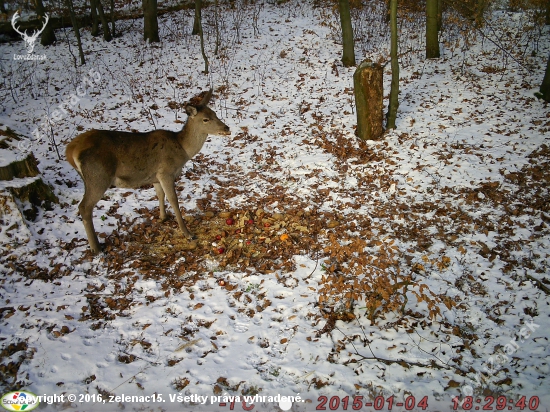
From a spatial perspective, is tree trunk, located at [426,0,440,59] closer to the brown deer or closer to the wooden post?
the wooden post

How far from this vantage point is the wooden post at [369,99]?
8.79 m

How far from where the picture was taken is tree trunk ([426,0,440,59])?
43.1 ft

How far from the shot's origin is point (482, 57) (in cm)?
1364

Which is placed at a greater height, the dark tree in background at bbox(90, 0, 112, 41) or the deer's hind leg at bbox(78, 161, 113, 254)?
the dark tree in background at bbox(90, 0, 112, 41)

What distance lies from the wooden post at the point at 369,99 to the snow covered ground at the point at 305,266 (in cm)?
43

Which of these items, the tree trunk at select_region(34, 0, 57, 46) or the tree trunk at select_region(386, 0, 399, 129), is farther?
the tree trunk at select_region(34, 0, 57, 46)

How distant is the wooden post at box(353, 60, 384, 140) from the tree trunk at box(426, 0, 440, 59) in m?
6.71

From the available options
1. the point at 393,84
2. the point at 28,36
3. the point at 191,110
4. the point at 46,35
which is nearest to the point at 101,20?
the point at 46,35

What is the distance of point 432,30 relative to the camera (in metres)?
13.6

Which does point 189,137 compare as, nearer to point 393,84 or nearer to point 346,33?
point 393,84

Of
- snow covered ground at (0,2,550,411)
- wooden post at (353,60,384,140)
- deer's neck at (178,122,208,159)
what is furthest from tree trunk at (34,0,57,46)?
wooden post at (353,60,384,140)

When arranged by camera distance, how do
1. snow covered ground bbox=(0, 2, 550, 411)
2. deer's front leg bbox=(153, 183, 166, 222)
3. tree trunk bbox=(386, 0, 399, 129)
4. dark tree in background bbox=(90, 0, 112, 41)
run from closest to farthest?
snow covered ground bbox=(0, 2, 550, 411) → deer's front leg bbox=(153, 183, 166, 222) → tree trunk bbox=(386, 0, 399, 129) → dark tree in background bbox=(90, 0, 112, 41)

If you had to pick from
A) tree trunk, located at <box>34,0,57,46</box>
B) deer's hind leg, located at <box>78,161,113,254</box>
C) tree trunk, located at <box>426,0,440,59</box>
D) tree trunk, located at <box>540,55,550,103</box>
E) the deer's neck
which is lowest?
deer's hind leg, located at <box>78,161,113,254</box>

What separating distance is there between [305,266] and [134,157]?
11.4ft
